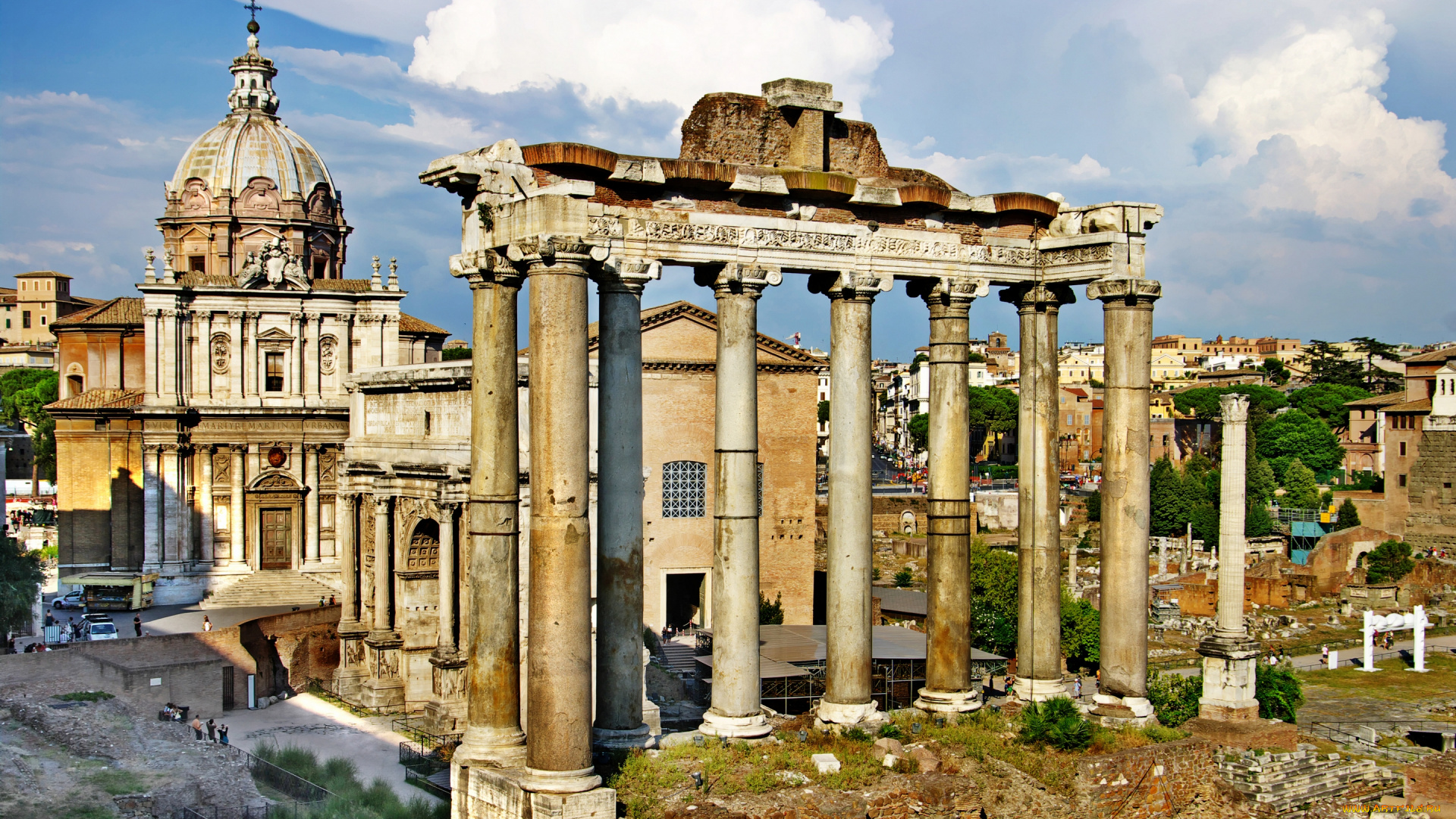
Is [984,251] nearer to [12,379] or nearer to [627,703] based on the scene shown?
[627,703]

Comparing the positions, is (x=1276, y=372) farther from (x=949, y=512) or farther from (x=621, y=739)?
(x=621, y=739)

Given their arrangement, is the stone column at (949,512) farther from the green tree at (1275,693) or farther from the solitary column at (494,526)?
the green tree at (1275,693)

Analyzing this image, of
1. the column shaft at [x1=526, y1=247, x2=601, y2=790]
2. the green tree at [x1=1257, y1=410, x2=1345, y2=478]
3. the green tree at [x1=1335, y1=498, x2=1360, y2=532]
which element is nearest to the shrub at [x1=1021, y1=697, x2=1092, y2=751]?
the column shaft at [x1=526, y1=247, x2=601, y2=790]

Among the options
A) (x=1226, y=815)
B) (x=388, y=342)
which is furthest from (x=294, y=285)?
(x=1226, y=815)

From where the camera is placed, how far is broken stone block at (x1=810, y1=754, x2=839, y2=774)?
13945 mm

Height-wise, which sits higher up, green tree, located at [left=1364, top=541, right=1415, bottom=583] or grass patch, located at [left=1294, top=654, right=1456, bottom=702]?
green tree, located at [left=1364, top=541, right=1415, bottom=583]

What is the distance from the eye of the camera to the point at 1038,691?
17.1m

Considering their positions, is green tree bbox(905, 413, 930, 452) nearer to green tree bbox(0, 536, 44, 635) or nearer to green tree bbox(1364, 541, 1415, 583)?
green tree bbox(1364, 541, 1415, 583)

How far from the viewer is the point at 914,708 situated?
651 inches

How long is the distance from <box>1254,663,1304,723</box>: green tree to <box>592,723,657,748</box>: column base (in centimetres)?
1911

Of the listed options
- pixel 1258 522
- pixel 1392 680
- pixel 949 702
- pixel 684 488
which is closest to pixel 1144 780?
pixel 949 702

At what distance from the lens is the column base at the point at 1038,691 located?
17.0 meters

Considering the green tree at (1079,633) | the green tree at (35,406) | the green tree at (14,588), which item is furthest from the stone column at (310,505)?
the green tree at (35,406)

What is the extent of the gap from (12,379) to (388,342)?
61.9m
